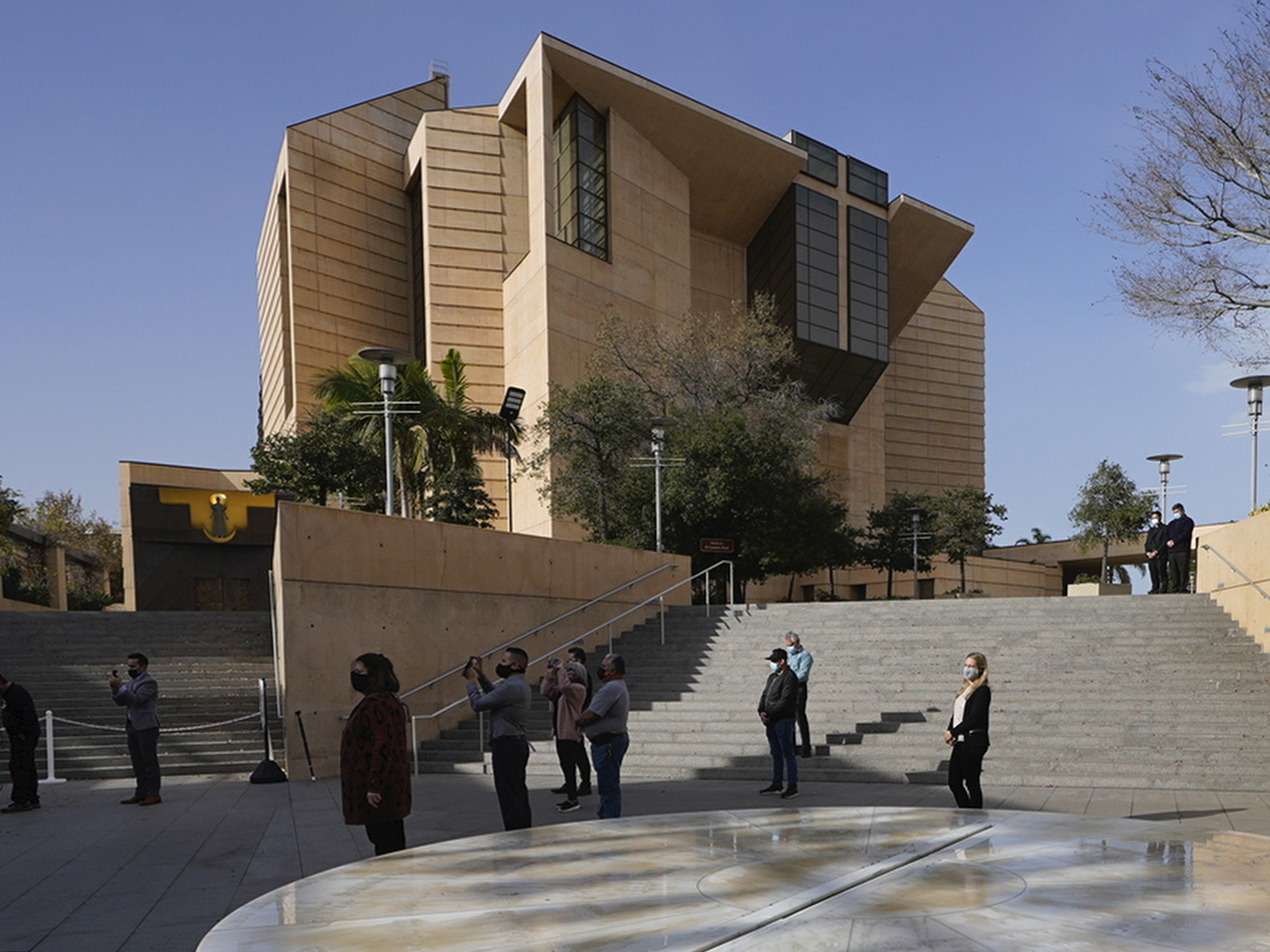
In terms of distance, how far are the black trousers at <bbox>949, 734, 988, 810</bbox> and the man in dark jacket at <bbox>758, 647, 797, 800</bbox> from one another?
2222mm

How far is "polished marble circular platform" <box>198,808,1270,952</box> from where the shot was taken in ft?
11.8

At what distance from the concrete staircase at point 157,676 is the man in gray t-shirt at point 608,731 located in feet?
22.5

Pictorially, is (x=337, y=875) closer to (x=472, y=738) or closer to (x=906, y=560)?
(x=472, y=738)

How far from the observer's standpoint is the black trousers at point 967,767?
7.43m

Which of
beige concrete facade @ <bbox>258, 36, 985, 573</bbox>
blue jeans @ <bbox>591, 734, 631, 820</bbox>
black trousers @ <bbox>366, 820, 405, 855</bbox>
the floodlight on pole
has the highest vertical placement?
beige concrete facade @ <bbox>258, 36, 985, 573</bbox>

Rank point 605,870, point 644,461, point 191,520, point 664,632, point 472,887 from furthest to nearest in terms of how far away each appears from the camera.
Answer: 1. point 191,520
2. point 644,461
3. point 664,632
4. point 605,870
5. point 472,887

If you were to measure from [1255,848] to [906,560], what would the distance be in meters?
44.3

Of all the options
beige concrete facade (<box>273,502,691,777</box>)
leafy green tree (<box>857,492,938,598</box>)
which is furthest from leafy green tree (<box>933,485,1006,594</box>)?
beige concrete facade (<box>273,502,691,777</box>)

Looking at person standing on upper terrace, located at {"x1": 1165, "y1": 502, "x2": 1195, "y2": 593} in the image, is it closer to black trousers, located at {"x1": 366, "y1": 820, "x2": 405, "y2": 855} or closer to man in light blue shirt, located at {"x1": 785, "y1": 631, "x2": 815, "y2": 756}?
man in light blue shirt, located at {"x1": 785, "y1": 631, "x2": 815, "y2": 756}

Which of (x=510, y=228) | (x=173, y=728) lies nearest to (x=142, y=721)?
(x=173, y=728)

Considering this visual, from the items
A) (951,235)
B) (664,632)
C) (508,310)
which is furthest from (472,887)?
(951,235)

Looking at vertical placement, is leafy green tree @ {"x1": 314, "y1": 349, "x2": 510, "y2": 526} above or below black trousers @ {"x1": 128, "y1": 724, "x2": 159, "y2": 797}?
above

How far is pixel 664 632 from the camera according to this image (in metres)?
18.5

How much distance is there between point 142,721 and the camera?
10.1 m
